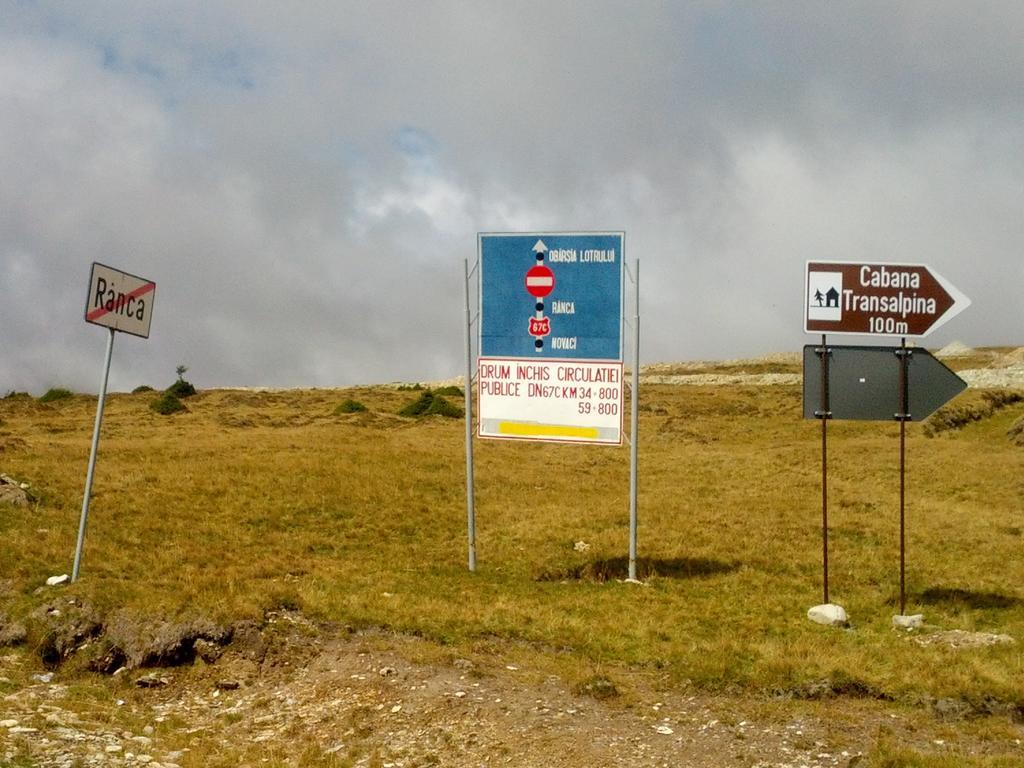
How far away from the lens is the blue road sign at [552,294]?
612 inches

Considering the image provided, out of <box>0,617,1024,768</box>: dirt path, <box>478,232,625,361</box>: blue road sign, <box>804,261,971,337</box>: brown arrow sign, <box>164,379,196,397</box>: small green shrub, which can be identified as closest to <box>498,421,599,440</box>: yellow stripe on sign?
<box>478,232,625,361</box>: blue road sign

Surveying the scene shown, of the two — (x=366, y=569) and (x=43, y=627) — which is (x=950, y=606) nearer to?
(x=366, y=569)

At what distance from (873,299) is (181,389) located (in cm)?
6201

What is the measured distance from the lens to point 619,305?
15500mm

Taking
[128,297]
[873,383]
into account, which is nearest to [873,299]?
[873,383]

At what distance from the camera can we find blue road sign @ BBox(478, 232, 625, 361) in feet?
51.0

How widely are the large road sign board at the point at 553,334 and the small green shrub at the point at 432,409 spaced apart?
36915 mm

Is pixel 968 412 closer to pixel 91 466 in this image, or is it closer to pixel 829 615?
pixel 829 615

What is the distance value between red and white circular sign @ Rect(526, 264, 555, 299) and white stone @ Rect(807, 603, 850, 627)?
6.73 meters

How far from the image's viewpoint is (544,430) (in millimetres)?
16172

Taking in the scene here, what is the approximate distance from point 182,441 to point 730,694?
90.4ft

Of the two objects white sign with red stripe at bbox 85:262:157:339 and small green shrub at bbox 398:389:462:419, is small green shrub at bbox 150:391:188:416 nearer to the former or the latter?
small green shrub at bbox 398:389:462:419

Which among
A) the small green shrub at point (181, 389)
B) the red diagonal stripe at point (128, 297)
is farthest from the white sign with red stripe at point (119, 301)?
the small green shrub at point (181, 389)

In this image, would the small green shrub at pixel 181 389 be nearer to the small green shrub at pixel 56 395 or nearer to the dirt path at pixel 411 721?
the small green shrub at pixel 56 395
